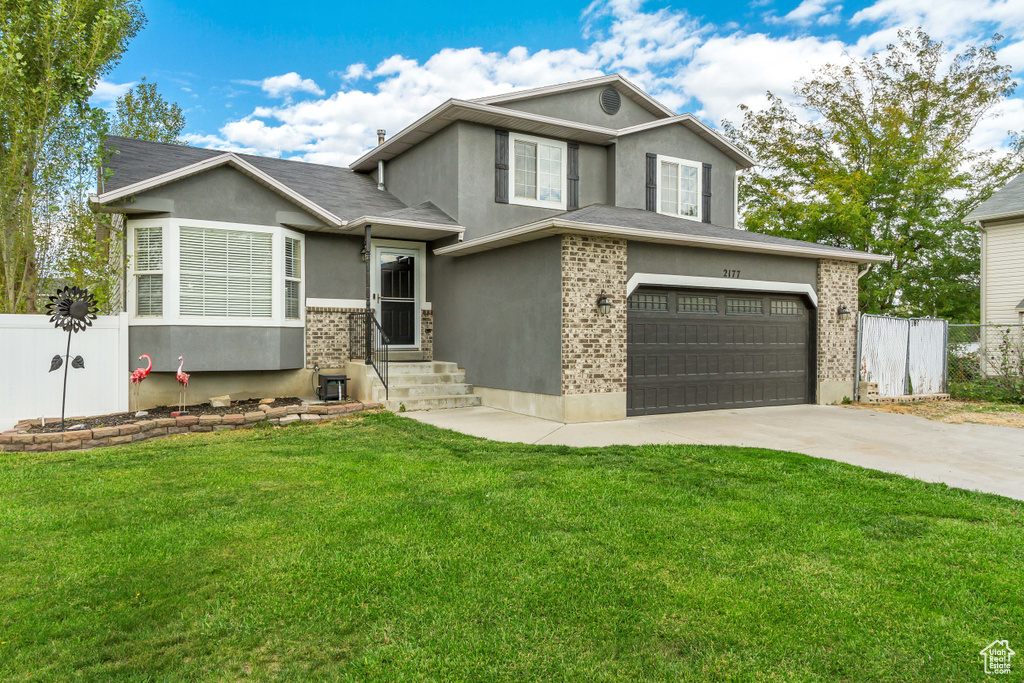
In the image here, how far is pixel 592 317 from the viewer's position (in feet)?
30.6

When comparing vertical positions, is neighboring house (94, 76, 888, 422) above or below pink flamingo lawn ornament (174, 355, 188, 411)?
above

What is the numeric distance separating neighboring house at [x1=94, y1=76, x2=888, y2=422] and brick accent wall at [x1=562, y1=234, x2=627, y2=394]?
3cm

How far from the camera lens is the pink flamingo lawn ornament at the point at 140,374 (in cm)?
919

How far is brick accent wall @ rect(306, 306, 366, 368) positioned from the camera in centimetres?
1164

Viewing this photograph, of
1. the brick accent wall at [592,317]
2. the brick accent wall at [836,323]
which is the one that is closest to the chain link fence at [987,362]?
the brick accent wall at [836,323]

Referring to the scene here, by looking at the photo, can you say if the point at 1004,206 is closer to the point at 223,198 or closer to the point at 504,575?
the point at 504,575

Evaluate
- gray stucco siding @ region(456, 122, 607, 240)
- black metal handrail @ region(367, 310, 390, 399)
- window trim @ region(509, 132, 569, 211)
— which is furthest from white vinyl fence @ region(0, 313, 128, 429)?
window trim @ region(509, 132, 569, 211)

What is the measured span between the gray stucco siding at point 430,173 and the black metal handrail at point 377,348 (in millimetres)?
2720

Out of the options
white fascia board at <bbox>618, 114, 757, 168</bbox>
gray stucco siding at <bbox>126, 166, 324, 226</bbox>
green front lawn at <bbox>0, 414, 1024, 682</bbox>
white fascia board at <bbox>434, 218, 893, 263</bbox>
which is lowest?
green front lawn at <bbox>0, 414, 1024, 682</bbox>

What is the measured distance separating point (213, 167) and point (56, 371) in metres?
4.12

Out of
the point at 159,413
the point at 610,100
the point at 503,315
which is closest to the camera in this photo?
the point at 159,413

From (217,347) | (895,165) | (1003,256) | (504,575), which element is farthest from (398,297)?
(895,165)

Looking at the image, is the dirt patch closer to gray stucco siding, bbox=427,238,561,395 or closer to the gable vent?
gray stucco siding, bbox=427,238,561,395

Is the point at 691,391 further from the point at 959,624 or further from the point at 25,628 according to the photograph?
the point at 25,628
